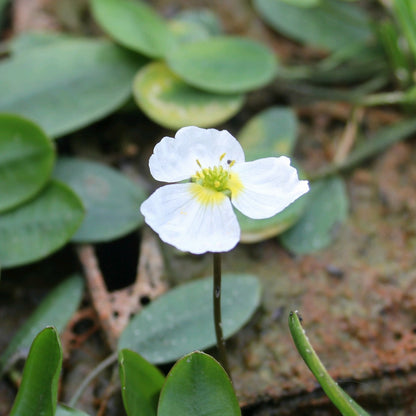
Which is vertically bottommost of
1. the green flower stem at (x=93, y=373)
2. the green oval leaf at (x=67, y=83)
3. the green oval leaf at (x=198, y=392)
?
the green flower stem at (x=93, y=373)

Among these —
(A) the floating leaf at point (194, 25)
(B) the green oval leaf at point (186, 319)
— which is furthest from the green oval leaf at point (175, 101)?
(B) the green oval leaf at point (186, 319)

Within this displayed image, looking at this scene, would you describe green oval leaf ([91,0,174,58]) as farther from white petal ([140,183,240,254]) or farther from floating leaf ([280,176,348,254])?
white petal ([140,183,240,254])

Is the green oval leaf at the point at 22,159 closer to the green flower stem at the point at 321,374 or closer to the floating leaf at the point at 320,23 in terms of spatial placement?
the green flower stem at the point at 321,374

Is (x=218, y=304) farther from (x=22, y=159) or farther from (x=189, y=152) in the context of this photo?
(x=22, y=159)

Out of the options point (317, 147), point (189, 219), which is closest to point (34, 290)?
point (189, 219)

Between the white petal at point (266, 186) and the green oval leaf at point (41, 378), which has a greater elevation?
the white petal at point (266, 186)

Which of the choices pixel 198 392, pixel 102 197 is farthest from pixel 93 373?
pixel 102 197
